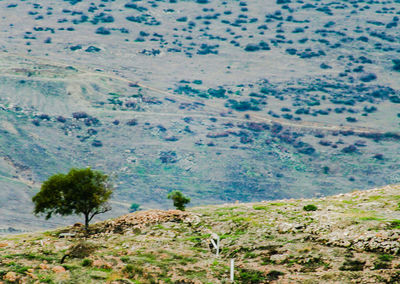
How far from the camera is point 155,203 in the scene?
8519 cm

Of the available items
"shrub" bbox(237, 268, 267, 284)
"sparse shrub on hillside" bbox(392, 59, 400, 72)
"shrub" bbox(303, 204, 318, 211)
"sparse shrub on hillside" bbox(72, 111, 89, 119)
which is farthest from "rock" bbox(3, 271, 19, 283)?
"sparse shrub on hillside" bbox(392, 59, 400, 72)

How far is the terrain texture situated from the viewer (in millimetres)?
94000

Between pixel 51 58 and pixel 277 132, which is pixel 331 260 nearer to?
pixel 277 132

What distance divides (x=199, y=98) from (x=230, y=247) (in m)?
99.5

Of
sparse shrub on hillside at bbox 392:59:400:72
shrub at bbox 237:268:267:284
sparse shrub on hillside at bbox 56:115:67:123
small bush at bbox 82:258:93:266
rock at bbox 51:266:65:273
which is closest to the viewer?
shrub at bbox 237:268:267:284

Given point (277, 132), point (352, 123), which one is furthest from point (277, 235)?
point (352, 123)

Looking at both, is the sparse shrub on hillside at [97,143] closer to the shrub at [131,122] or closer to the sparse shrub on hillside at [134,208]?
the shrub at [131,122]

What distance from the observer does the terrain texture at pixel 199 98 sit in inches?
Answer: 3701

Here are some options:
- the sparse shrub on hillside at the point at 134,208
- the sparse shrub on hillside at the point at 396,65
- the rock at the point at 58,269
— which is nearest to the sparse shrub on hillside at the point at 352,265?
the rock at the point at 58,269

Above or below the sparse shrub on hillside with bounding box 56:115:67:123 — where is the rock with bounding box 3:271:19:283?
above

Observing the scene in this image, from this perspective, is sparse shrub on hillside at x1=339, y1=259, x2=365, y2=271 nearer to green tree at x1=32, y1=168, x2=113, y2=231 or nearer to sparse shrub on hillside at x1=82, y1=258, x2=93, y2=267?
sparse shrub on hillside at x1=82, y1=258, x2=93, y2=267

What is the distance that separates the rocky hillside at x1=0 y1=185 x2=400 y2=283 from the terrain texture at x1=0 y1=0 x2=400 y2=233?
43.4 metres

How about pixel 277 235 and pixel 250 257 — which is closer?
pixel 250 257

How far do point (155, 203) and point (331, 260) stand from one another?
63.7 meters
